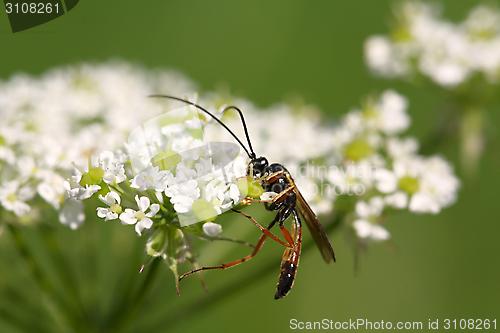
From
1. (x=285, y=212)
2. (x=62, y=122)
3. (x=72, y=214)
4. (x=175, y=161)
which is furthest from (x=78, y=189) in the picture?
(x=62, y=122)

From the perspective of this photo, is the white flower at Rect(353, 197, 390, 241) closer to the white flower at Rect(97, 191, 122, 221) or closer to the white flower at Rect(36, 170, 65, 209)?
the white flower at Rect(97, 191, 122, 221)

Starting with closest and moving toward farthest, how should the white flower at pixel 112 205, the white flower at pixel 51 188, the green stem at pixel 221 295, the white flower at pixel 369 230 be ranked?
the white flower at pixel 112 205 < the white flower at pixel 51 188 < the white flower at pixel 369 230 < the green stem at pixel 221 295

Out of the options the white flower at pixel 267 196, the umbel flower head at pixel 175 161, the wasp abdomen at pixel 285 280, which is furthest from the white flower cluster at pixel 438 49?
the wasp abdomen at pixel 285 280

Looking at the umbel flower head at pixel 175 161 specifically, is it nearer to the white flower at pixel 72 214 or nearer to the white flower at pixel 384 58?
the white flower at pixel 72 214

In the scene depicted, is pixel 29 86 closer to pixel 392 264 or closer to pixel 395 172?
pixel 395 172

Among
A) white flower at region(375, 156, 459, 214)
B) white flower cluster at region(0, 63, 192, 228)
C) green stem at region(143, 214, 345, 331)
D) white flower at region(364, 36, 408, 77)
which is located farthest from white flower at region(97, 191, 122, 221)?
white flower at region(364, 36, 408, 77)

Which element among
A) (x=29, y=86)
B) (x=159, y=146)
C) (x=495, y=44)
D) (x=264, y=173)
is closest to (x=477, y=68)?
(x=495, y=44)
